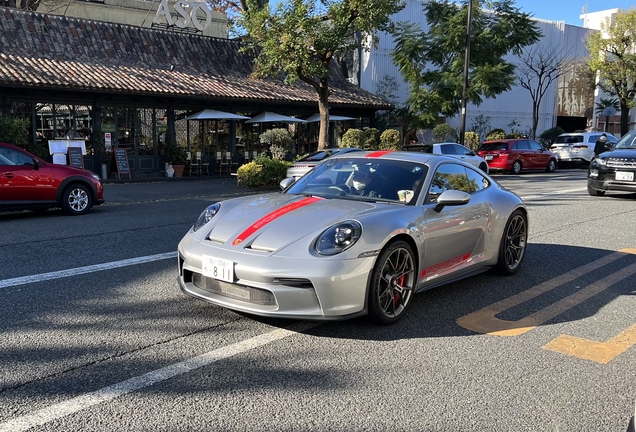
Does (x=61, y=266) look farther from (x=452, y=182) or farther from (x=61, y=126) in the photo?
(x=61, y=126)

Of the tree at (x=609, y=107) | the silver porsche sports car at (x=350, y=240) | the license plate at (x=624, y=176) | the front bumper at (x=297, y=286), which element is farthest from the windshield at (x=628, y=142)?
the tree at (x=609, y=107)

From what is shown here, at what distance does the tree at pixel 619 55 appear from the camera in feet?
111

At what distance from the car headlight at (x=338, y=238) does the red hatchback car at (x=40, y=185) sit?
7.64m

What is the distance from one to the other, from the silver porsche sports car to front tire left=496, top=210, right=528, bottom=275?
0.12ft

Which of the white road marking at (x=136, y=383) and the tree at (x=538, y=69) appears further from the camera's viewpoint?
the tree at (x=538, y=69)

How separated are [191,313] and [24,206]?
666 centimetres

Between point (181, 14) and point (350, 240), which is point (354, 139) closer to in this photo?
point (181, 14)

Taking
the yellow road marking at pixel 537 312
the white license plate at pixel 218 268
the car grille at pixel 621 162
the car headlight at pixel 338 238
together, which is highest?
the car grille at pixel 621 162

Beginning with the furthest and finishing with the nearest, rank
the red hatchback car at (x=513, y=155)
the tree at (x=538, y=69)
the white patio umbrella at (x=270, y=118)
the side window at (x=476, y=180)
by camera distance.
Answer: the tree at (x=538, y=69) < the red hatchback car at (x=513, y=155) < the white patio umbrella at (x=270, y=118) < the side window at (x=476, y=180)

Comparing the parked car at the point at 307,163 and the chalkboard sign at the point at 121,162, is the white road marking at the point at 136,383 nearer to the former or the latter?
the parked car at the point at 307,163

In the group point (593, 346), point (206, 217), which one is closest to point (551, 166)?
point (593, 346)

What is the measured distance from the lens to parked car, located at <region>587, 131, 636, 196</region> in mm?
12656

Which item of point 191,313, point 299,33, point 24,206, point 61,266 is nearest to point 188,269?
point 191,313

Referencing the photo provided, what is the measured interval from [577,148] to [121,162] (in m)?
20.4
